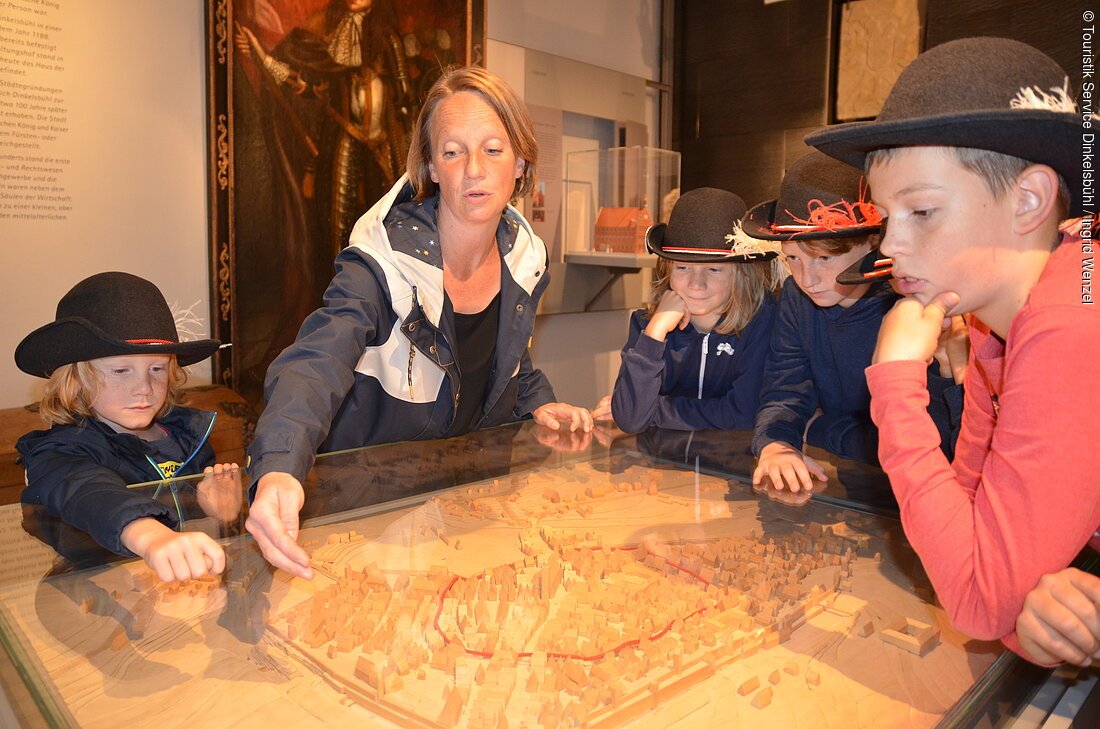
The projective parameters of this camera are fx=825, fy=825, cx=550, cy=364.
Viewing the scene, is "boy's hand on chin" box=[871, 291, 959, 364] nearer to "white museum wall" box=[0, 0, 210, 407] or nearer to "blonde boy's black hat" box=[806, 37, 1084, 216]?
"blonde boy's black hat" box=[806, 37, 1084, 216]

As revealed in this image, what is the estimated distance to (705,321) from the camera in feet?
9.35

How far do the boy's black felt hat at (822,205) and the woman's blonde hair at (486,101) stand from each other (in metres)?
0.76

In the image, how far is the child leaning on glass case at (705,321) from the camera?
258cm

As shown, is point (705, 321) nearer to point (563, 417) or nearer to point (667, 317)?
point (667, 317)

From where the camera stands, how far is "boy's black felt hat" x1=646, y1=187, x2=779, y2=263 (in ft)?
8.61

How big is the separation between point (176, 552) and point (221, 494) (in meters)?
0.37

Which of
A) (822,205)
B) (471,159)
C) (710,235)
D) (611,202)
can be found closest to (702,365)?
(710,235)

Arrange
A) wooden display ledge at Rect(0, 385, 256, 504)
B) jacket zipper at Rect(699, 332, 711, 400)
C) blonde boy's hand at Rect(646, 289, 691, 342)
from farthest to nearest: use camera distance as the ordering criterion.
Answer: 1. wooden display ledge at Rect(0, 385, 256, 504)
2. jacket zipper at Rect(699, 332, 711, 400)
3. blonde boy's hand at Rect(646, 289, 691, 342)

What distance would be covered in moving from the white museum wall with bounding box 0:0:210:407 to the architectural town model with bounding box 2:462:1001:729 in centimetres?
294

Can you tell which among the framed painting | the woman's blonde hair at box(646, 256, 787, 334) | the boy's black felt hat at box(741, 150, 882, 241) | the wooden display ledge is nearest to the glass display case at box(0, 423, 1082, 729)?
the boy's black felt hat at box(741, 150, 882, 241)

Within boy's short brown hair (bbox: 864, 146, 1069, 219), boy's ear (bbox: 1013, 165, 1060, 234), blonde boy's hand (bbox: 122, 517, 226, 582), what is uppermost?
boy's short brown hair (bbox: 864, 146, 1069, 219)

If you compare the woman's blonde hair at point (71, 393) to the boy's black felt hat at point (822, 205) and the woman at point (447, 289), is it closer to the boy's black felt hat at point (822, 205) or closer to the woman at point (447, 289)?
the woman at point (447, 289)

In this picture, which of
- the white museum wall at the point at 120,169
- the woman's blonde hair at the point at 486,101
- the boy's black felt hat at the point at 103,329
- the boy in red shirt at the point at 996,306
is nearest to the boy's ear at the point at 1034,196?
the boy in red shirt at the point at 996,306

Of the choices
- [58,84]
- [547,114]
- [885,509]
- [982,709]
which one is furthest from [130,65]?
[982,709]
